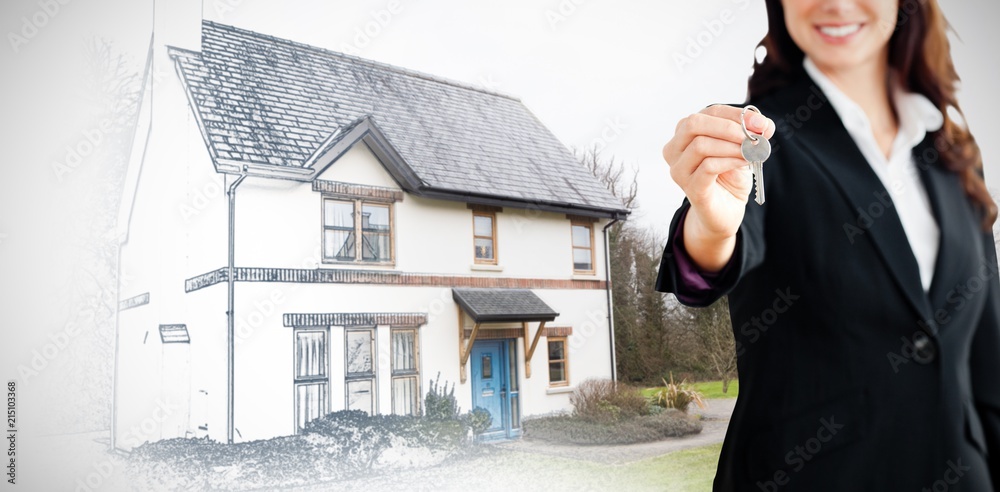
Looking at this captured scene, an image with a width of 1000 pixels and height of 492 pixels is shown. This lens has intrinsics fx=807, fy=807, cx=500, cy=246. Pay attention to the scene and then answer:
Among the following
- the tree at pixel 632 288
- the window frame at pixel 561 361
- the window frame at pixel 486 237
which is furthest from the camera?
the tree at pixel 632 288

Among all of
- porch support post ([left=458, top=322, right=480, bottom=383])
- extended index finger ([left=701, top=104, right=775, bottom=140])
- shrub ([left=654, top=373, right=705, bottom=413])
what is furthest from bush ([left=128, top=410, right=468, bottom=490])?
extended index finger ([left=701, top=104, right=775, bottom=140])

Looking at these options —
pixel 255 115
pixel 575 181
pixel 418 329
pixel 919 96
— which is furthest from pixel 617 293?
pixel 919 96

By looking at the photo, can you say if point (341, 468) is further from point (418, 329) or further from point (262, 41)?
point (262, 41)

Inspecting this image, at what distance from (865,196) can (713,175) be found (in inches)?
14.6

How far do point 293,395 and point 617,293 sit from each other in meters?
1.90

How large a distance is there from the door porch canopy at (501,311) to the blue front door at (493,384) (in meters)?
0.08

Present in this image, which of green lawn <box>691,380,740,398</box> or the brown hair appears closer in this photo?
the brown hair

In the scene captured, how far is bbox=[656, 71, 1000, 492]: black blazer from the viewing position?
103 centimetres

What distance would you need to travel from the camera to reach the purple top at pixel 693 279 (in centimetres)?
90

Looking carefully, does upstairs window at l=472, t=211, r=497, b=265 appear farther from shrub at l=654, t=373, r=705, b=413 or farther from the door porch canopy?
shrub at l=654, t=373, r=705, b=413

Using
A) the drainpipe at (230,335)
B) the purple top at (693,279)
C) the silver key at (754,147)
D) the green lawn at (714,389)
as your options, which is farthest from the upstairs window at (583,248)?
the silver key at (754,147)

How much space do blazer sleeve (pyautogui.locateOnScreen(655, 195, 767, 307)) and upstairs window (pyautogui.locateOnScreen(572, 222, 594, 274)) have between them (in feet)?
12.0

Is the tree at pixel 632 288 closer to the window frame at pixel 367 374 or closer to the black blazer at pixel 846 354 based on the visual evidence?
the window frame at pixel 367 374

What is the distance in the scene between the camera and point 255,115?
388 cm
